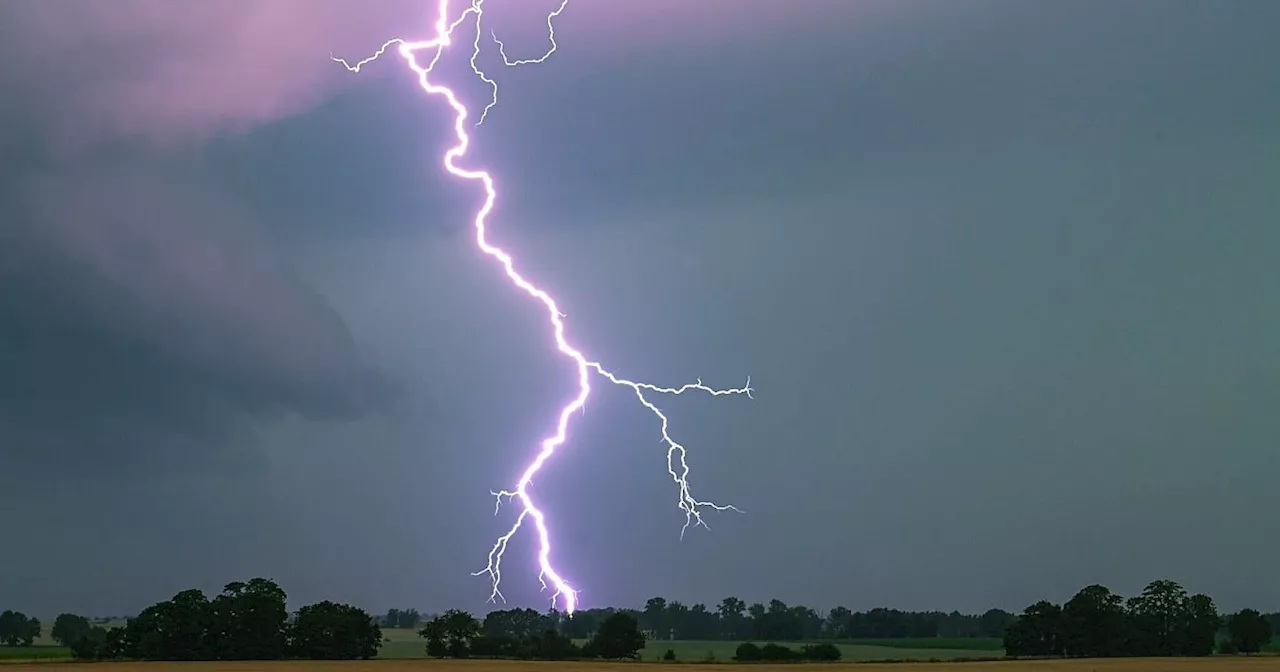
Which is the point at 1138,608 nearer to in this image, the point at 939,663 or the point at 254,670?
the point at 939,663

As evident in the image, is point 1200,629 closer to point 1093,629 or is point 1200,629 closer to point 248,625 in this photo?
point 1093,629

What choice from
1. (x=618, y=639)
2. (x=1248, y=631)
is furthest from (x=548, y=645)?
(x=1248, y=631)

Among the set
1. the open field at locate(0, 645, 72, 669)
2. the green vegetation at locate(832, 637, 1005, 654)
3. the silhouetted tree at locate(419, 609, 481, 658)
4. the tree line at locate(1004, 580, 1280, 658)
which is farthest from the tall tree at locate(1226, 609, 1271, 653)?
the open field at locate(0, 645, 72, 669)

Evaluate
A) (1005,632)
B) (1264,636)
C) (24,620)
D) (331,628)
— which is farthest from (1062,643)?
(24,620)

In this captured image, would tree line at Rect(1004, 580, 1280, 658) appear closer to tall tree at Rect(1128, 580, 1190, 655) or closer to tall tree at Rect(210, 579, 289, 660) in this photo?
tall tree at Rect(1128, 580, 1190, 655)

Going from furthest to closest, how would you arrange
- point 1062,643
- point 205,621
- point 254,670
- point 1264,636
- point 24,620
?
point 24,620
point 1264,636
point 1062,643
point 205,621
point 254,670

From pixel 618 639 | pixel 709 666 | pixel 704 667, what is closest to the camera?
pixel 704 667
